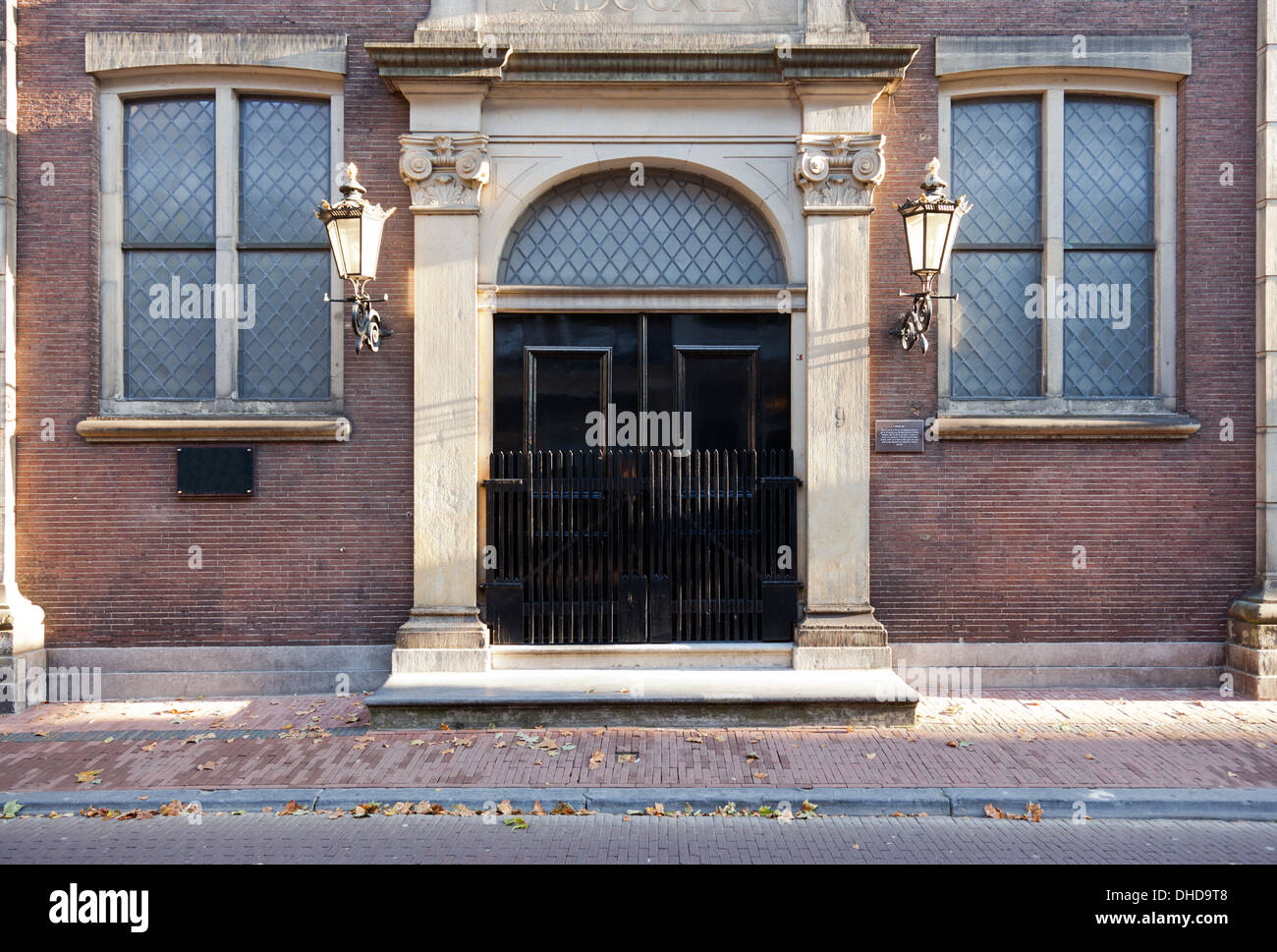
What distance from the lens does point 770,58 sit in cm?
848

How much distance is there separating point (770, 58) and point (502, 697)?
21.9 ft

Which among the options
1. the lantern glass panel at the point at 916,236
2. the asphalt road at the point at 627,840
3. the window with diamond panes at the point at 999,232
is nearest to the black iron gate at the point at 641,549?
the lantern glass panel at the point at 916,236

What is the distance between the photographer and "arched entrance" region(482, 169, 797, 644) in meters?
8.59

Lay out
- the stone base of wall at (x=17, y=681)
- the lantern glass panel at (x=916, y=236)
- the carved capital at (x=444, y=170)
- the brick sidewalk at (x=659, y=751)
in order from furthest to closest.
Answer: the carved capital at (x=444, y=170)
the stone base of wall at (x=17, y=681)
the lantern glass panel at (x=916, y=236)
the brick sidewalk at (x=659, y=751)

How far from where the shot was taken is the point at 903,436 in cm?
872

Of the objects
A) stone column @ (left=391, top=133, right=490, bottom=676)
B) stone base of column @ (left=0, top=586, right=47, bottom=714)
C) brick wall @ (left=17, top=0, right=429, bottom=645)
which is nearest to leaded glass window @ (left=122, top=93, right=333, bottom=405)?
brick wall @ (left=17, top=0, right=429, bottom=645)

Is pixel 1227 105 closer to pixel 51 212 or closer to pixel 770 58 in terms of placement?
pixel 770 58

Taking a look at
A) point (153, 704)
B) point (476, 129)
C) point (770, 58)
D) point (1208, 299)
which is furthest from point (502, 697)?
point (1208, 299)

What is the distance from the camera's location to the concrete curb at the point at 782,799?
19.1ft

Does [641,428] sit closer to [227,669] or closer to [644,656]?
[644,656]

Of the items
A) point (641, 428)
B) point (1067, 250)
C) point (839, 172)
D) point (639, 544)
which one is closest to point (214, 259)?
point (641, 428)

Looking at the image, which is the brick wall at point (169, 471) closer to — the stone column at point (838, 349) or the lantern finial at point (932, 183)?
the stone column at point (838, 349)

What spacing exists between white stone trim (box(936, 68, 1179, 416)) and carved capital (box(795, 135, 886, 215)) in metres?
0.92

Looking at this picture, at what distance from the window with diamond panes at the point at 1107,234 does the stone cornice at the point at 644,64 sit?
→ 2266 millimetres
